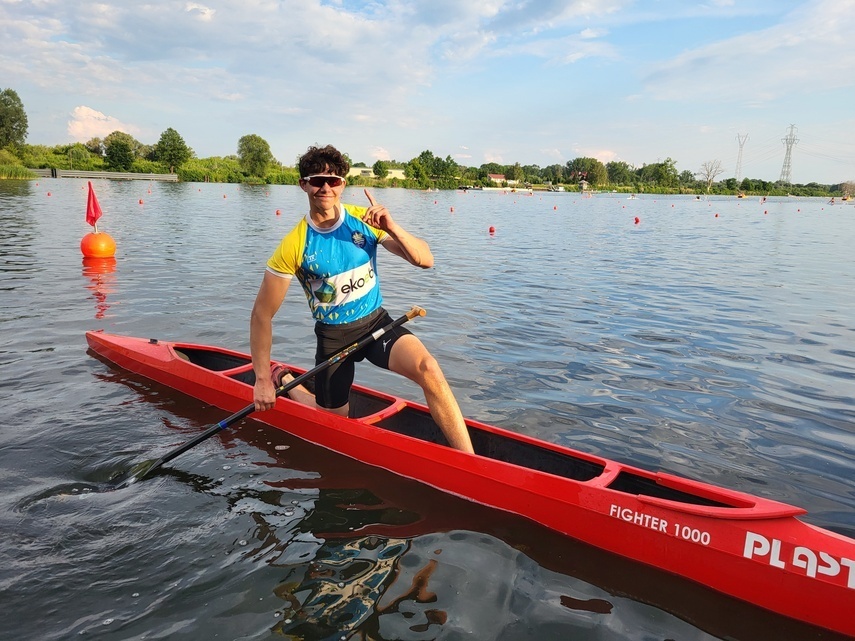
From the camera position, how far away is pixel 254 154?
102625mm

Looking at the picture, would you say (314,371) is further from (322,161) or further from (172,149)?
(172,149)

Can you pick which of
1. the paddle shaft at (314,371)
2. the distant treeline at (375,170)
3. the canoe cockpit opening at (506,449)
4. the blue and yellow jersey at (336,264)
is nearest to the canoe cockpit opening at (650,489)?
the canoe cockpit opening at (506,449)

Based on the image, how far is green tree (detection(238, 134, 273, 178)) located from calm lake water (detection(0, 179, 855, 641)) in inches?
3797

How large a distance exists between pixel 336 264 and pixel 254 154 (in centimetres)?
10728

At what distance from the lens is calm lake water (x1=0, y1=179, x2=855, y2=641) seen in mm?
3566

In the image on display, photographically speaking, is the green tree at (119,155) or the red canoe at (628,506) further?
the green tree at (119,155)

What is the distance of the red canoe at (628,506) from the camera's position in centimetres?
346

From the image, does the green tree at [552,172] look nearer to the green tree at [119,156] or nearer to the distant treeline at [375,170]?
the distant treeline at [375,170]

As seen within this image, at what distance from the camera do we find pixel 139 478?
5156 mm

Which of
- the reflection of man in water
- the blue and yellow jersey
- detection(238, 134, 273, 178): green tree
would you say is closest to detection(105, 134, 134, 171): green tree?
detection(238, 134, 273, 178): green tree

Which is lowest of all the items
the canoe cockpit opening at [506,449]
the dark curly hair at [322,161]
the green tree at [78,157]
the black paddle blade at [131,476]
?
the black paddle blade at [131,476]

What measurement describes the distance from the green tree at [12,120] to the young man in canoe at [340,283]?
88.0 metres

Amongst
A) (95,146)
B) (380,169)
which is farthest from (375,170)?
(95,146)

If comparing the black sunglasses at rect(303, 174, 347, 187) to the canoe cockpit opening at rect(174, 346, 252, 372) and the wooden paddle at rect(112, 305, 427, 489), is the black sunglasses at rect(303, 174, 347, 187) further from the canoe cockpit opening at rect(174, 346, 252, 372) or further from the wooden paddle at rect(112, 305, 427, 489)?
the canoe cockpit opening at rect(174, 346, 252, 372)
